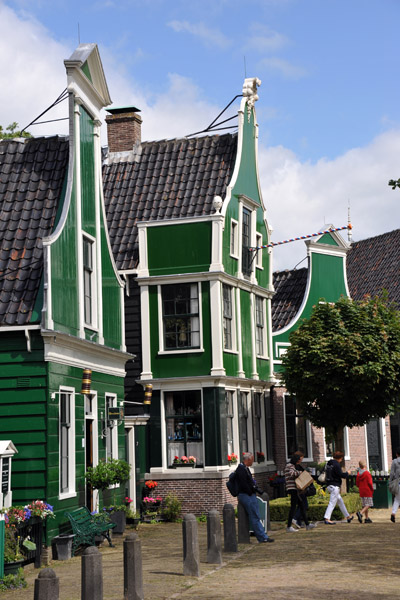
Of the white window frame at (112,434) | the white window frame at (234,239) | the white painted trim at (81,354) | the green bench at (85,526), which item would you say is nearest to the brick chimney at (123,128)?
the white window frame at (234,239)

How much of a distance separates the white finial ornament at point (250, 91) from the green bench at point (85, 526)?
15.3m

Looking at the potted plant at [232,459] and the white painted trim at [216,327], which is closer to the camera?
the white painted trim at [216,327]

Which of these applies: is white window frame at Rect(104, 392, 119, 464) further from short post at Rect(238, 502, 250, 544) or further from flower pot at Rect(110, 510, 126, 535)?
short post at Rect(238, 502, 250, 544)

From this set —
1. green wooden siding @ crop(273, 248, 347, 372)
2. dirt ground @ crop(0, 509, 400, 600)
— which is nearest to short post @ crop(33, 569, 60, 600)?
dirt ground @ crop(0, 509, 400, 600)

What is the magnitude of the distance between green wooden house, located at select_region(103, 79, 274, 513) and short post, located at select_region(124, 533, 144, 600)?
13944mm

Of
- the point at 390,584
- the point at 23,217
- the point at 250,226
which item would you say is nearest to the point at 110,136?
the point at 250,226

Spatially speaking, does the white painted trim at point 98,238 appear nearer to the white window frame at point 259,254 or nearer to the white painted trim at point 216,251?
the white painted trim at point 216,251

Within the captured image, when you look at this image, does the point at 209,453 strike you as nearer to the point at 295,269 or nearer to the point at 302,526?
the point at 302,526

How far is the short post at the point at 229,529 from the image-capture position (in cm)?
1659

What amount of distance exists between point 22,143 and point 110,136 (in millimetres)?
10619

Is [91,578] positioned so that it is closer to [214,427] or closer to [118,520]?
[118,520]

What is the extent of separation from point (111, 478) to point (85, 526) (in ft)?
5.41

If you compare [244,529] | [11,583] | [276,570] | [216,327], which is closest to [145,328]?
[216,327]

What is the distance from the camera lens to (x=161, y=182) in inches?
1146
